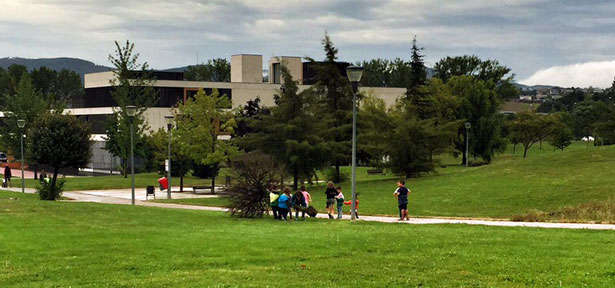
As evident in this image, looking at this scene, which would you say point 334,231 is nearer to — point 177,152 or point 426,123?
point 426,123

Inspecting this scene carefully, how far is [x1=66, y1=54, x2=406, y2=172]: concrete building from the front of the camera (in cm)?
9094

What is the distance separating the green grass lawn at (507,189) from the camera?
3247 cm

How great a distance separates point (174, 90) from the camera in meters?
93.1

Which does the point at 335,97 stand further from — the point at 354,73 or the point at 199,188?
the point at 354,73

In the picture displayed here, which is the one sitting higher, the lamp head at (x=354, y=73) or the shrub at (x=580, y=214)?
the lamp head at (x=354, y=73)

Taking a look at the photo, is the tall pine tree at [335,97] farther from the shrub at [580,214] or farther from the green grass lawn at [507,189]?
the shrub at [580,214]

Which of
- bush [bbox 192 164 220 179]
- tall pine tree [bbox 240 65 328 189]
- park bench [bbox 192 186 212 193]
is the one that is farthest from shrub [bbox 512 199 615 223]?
bush [bbox 192 164 220 179]

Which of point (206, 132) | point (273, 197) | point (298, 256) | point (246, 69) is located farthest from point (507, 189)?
point (246, 69)

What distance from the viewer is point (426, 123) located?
169 feet

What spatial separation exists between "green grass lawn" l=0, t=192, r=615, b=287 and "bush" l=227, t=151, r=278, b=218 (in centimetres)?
518

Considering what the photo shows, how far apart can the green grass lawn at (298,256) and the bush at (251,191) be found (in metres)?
5.18

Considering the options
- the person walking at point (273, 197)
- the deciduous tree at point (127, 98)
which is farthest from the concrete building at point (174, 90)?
the person walking at point (273, 197)

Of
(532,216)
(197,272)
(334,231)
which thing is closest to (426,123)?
(532,216)

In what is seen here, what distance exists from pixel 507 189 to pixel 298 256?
24662 mm
